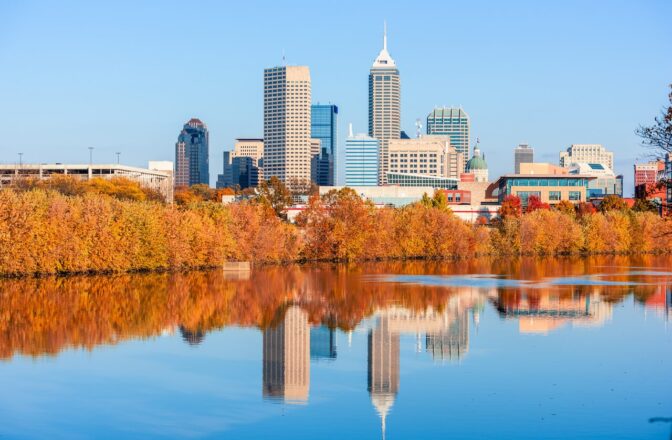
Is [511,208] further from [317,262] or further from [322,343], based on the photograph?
[322,343]

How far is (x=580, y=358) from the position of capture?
102 feet

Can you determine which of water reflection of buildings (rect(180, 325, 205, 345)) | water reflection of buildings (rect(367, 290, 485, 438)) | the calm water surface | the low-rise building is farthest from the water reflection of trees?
the low-rise building

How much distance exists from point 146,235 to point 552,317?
33349 millimetres

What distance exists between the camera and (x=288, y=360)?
1235 inches

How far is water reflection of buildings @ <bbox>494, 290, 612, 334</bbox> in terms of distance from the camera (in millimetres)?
39500

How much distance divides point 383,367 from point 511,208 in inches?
4057

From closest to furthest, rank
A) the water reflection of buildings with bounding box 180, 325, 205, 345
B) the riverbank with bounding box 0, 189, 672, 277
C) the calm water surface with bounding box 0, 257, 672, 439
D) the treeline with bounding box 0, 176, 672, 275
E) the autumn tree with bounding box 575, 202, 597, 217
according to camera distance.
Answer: the calm water surface with bounding box 0, 257, 672, 439
the water reflection of buildings with bounding box 180, 325, 205, 345
the riverbank with bounding box 0, 189, 672, 277
the treeline with bounding box 0, 176, 672, 275
the autumn tree with bounding box 575, 202, 597, 217

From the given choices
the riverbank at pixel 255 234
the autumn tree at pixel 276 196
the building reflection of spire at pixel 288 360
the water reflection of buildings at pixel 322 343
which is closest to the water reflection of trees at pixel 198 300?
the building reflection of spire at pixel 288 360

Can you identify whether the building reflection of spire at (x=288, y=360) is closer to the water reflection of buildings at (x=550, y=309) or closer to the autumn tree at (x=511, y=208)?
the water reflection of buildings at (x=550, y=309)

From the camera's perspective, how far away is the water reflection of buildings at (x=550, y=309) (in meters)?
39.5

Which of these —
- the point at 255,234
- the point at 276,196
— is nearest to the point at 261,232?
the point at 255,234

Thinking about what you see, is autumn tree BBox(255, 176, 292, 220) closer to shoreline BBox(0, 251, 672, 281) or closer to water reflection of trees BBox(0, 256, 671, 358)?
shoreline BBox(0, 251, 672, 281)

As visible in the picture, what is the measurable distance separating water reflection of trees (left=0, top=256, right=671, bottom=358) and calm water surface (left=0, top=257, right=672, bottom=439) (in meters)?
0.15

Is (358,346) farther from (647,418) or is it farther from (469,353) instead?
(647,418)
